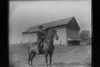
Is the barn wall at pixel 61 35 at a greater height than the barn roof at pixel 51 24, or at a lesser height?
lesser

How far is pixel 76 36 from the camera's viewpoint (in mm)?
3574

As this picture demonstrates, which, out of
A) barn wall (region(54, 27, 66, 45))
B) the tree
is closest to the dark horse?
barn wall (region(54, 27, 66, 45))

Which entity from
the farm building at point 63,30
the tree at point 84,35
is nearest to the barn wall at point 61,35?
the farm building at point 63,30

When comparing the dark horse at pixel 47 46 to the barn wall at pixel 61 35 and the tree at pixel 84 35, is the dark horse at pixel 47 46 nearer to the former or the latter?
the barn wall at pixel 61 35

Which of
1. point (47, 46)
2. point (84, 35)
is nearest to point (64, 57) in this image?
point (47, 46)

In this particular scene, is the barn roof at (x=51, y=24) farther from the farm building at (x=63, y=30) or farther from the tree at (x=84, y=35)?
the tree at (x=84, y=35)

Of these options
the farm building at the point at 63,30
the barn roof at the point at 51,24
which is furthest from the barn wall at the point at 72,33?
the barn roof at the point at 51,24

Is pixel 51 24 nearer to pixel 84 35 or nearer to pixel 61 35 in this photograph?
pixel 61 35

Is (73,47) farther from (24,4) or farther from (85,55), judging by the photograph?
(24,4)

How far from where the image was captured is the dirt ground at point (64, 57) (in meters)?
3.55

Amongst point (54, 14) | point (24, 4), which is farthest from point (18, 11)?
point (54, 14)

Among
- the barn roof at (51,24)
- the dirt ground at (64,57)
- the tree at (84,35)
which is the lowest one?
the dirt ground at (64,57)

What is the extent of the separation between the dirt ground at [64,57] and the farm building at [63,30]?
0.12 m
